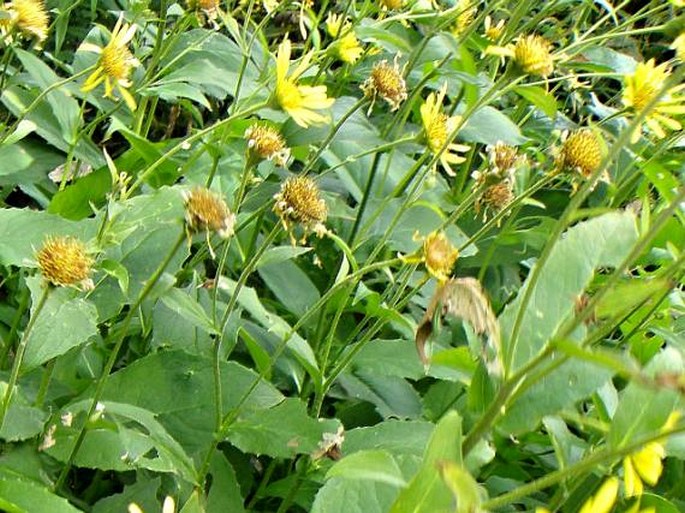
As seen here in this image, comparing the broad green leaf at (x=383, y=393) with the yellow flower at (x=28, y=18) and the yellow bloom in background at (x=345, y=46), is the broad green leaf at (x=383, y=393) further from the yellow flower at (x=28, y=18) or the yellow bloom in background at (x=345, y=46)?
the yellow flower at (x=28, y=18)

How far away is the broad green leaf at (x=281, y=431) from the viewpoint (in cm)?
81

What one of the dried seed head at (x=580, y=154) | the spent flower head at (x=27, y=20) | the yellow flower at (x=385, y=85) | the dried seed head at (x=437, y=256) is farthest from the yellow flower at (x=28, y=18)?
the dried seed head at (x=580, y=154)

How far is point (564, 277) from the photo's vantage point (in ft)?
2.02

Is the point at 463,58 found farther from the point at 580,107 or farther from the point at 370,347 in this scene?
the point at 580,107

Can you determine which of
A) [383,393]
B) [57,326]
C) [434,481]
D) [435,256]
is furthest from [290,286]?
[434,481]

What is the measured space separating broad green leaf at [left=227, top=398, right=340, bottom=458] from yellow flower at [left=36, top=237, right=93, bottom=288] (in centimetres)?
23

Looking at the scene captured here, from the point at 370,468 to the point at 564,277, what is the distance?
213 millimetres

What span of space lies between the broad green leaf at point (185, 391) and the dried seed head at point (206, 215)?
22cm

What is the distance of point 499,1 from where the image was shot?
98 centimetres

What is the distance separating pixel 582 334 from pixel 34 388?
554 millimetres

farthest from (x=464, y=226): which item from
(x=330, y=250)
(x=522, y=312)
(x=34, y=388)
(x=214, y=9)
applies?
(x=522, y=312)

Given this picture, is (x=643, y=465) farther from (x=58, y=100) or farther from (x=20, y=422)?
(x=58, y=100)

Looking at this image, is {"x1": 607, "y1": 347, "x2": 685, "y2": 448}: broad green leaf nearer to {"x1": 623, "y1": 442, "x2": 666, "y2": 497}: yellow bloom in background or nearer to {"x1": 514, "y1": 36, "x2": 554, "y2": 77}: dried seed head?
{"x1": 623, "y1": 442, "x2": 666, "y2": 497}: yellow bloom in background

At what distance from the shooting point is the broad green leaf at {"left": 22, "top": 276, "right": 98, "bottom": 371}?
697 millimetres
